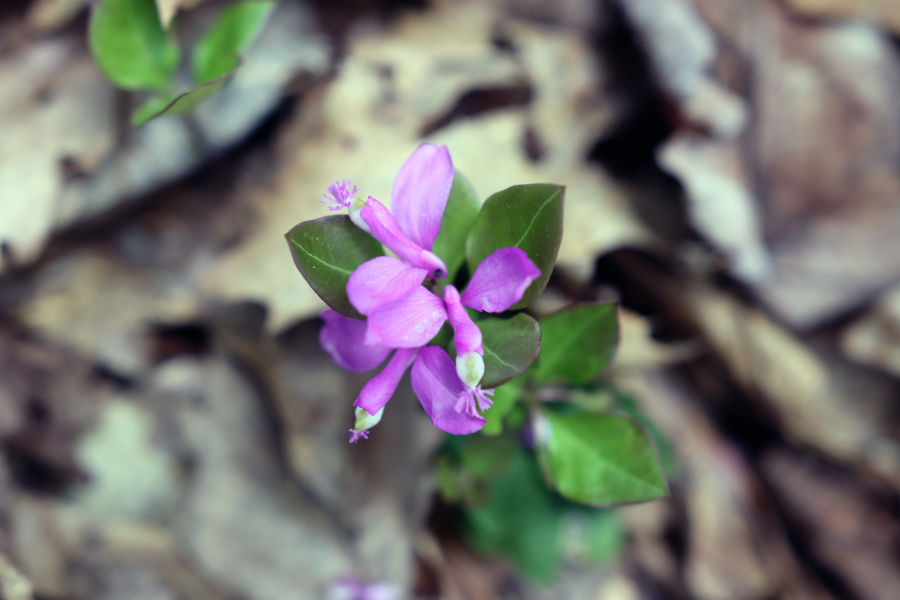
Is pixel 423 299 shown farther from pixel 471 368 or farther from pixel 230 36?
pixel 230 36

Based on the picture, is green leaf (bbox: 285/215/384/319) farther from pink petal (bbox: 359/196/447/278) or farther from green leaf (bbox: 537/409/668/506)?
green leaf (bbox: 537/409/668/506)

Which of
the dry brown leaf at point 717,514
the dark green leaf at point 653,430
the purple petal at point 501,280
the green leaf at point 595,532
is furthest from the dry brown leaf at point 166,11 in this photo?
the green leaf at point 595,532

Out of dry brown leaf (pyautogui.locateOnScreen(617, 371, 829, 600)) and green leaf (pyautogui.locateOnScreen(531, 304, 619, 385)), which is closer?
green leaf (pyautogui.locateOnScreen(531, 304, 619, 385))

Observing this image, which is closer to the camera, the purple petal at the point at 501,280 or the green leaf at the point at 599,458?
the purple petal at the point at 501,280

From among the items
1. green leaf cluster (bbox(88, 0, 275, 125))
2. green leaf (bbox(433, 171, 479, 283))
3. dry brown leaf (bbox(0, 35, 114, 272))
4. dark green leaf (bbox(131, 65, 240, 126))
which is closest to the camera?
green leaf (bbox(433, 171, 479, 283))

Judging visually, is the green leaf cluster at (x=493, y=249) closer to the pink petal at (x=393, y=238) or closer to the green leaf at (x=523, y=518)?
the pink petal at (x=393, y=238)

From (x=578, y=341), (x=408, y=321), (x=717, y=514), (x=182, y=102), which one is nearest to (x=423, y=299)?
(x=408, y=321)

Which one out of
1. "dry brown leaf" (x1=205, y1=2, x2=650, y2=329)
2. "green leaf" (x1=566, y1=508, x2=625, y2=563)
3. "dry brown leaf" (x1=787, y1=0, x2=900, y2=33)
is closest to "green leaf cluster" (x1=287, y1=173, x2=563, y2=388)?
"dry brown leaf" (x1=205, y1=2, x2=650, y2=329)
